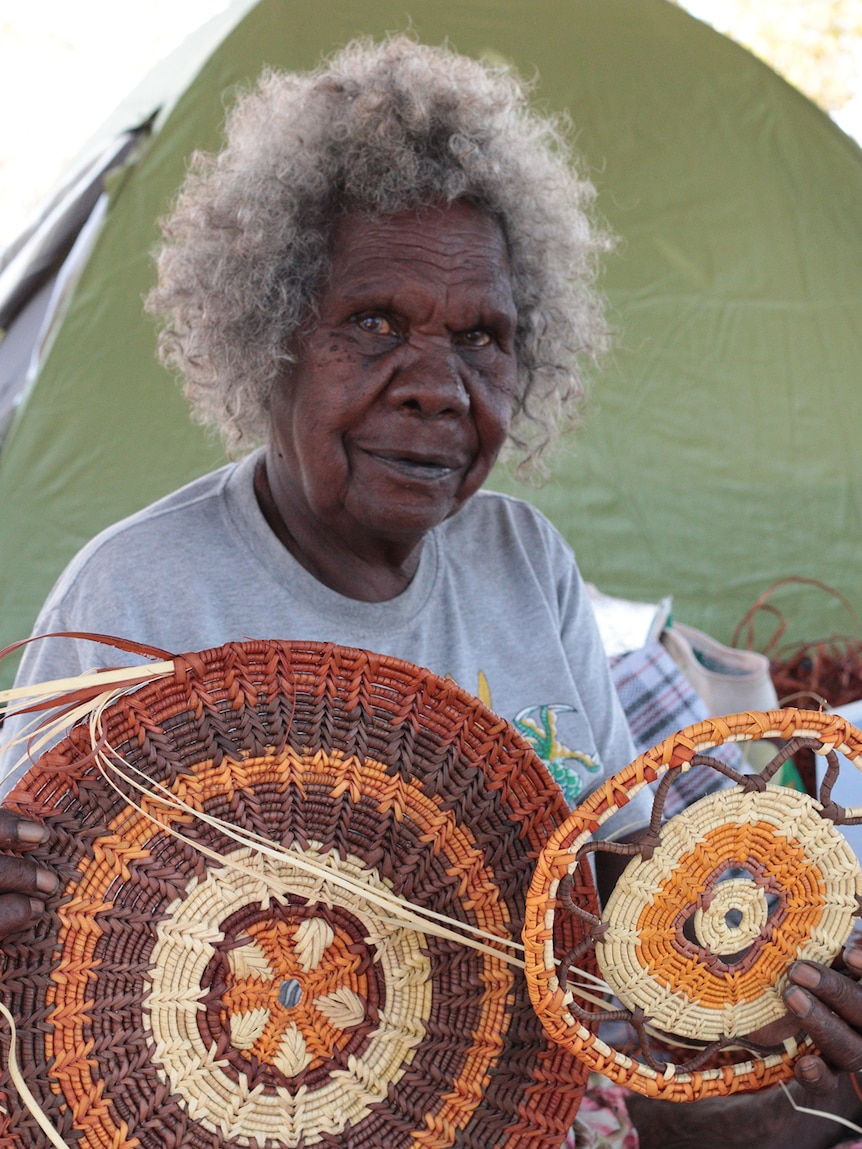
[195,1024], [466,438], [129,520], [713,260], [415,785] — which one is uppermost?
[713,260]

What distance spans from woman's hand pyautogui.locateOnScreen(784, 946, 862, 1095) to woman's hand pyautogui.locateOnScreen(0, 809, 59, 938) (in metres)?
0.65

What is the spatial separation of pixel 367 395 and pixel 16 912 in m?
0.66

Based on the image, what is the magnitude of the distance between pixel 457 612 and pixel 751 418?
165 centimetres

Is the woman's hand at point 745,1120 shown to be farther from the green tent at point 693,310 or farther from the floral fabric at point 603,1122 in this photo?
the green tent at point 693,310

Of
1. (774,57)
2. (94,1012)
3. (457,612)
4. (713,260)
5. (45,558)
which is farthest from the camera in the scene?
(774,57)

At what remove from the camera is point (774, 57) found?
391 inches

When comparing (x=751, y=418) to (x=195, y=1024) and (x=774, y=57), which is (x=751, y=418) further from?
(x=774, y=57)

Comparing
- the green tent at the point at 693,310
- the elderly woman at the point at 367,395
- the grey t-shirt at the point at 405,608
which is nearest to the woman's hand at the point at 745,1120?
the elderly woman at the point at 367,395

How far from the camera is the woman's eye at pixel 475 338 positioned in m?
1.31

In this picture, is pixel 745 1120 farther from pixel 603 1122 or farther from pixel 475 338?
pixel 475 338

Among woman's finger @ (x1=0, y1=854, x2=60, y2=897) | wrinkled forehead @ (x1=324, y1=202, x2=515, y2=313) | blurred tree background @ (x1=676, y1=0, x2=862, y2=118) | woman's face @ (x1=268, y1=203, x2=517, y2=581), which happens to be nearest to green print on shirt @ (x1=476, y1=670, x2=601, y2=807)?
woman's face @ (x1=268, y1=203, x2=517, y2=581)

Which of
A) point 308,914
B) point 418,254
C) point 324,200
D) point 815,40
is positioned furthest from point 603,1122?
point 815,40

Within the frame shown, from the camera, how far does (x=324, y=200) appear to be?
4.35ft

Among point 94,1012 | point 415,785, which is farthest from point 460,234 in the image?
point 94,1012
